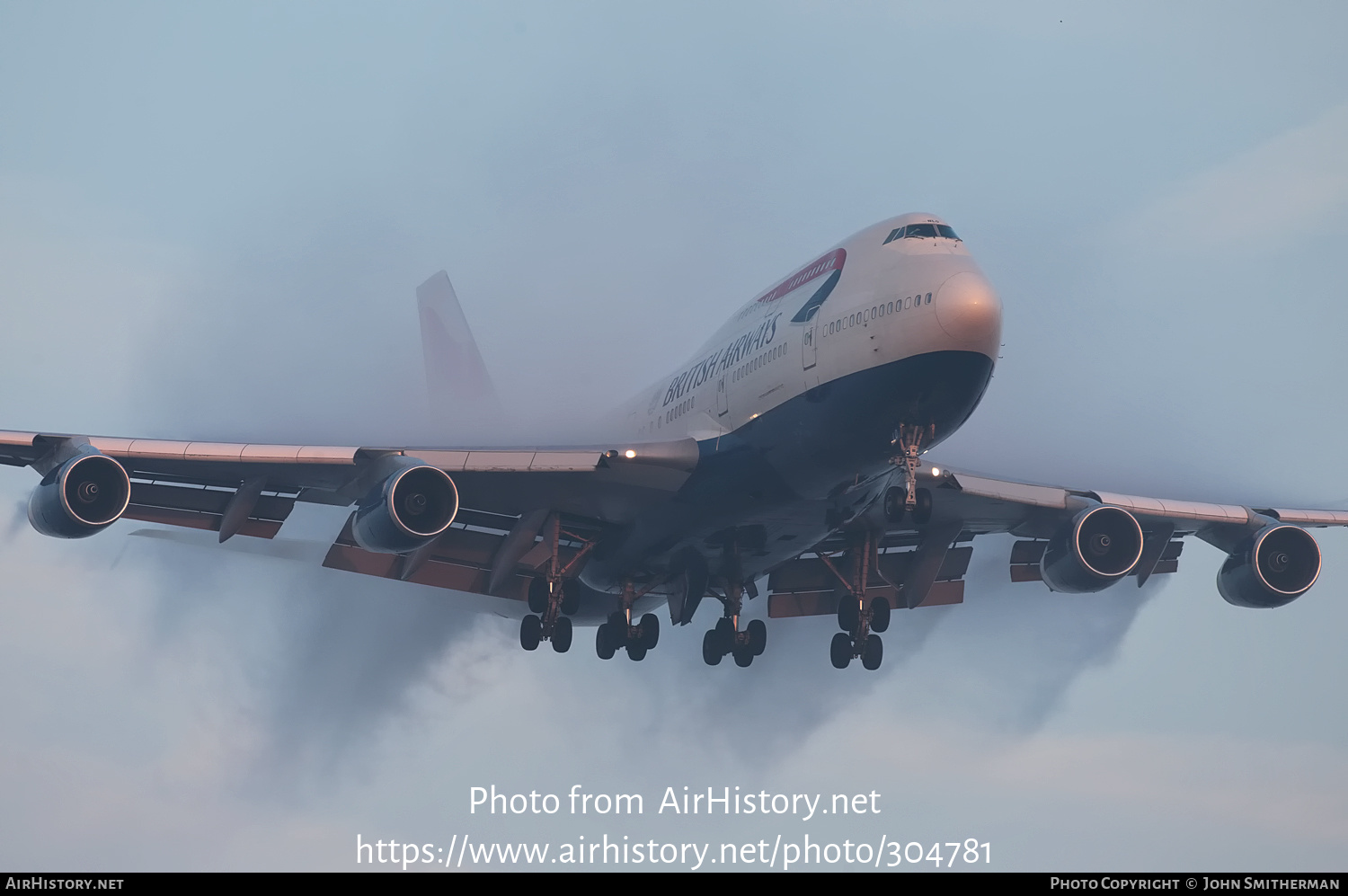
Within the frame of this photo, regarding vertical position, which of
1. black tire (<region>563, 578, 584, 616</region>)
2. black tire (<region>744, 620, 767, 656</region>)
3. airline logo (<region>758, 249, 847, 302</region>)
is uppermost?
airline logo (<region>758, 249, 847, 302</region>)

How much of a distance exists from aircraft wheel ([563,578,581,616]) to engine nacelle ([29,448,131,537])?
9.97m

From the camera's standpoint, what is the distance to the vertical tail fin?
51906mm

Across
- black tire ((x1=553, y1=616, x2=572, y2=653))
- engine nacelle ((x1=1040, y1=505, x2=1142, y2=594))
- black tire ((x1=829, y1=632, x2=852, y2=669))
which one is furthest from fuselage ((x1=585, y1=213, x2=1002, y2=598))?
engine nacelle ((x1=1040, y1=505, x2=1142, y2=594))

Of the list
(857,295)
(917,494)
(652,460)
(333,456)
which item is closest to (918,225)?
(857,295)

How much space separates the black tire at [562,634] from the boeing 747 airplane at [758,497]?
130 millimetres

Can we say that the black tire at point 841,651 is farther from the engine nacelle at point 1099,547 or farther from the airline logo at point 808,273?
the airline logo at point 808,273

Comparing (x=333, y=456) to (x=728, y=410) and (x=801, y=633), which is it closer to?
(x=728, y=410)

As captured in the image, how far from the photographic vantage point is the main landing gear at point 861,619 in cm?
3603

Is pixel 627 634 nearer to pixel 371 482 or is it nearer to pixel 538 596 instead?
pixel 538 596

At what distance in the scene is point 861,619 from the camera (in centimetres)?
3612

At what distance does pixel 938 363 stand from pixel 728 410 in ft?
18.5

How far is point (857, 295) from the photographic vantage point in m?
28.2

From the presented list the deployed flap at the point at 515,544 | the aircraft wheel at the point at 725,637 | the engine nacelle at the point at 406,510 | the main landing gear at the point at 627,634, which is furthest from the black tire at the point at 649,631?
the engine nacelle at the point at 406,510

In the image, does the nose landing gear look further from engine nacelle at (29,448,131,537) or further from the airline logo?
engine nacelle at (29,448,131,537)
